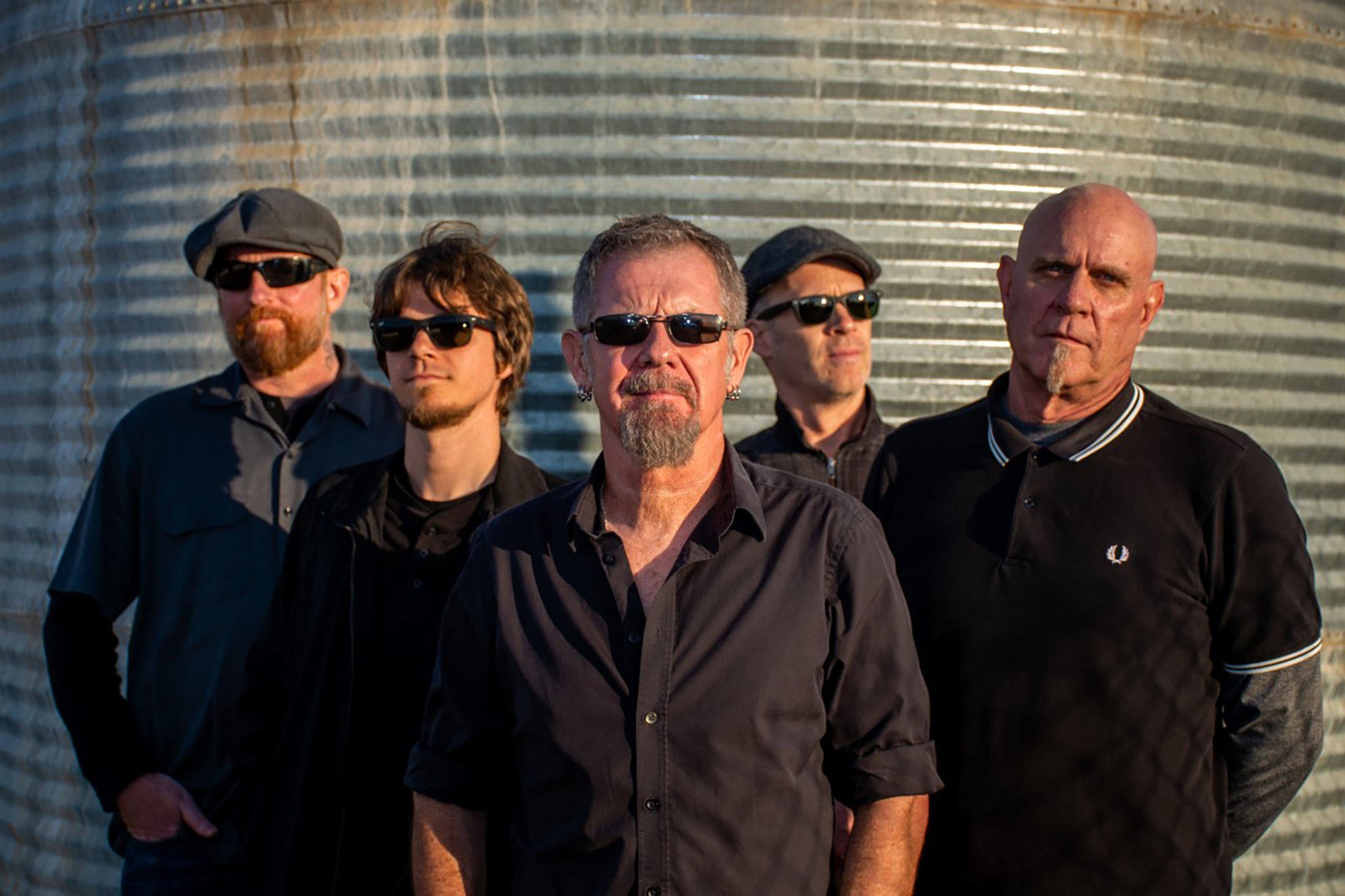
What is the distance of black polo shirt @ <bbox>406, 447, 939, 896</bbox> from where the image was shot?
1.95m

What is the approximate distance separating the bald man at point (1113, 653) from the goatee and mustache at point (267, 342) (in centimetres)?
173

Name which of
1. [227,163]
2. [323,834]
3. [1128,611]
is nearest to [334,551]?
[323,834]

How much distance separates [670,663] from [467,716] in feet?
1.20

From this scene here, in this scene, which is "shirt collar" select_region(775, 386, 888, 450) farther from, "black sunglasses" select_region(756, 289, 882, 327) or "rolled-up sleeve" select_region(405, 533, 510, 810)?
"rolled-up sleeve" select_region(405, 533, 510, 810)

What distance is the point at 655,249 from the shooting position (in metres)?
2.17

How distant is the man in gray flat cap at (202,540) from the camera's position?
3145 mm

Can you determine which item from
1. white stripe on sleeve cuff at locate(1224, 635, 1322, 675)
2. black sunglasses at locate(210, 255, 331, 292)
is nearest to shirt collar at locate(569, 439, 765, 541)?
white stripe on sleeve cuff at locate(1224, 635, 1322, 675)

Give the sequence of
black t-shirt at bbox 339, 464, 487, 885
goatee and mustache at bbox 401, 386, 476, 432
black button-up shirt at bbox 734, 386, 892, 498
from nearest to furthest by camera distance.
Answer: black t-shirt at bbox 339, 464, 487, 885
goatee and mustache at bbox 401, 386, 476, 432
black button-up shirt at bbox 734, 386, 892, 498

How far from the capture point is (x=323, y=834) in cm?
271

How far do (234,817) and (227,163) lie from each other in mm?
2118

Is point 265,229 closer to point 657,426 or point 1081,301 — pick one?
point 657,426

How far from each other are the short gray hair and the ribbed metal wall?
181 centimetres

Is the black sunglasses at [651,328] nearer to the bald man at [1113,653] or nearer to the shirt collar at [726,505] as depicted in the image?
the shirt collar at [726,505]

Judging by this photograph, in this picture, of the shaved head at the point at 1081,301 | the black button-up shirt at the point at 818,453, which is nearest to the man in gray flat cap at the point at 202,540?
the black button-up shirt at the point at 818,453
